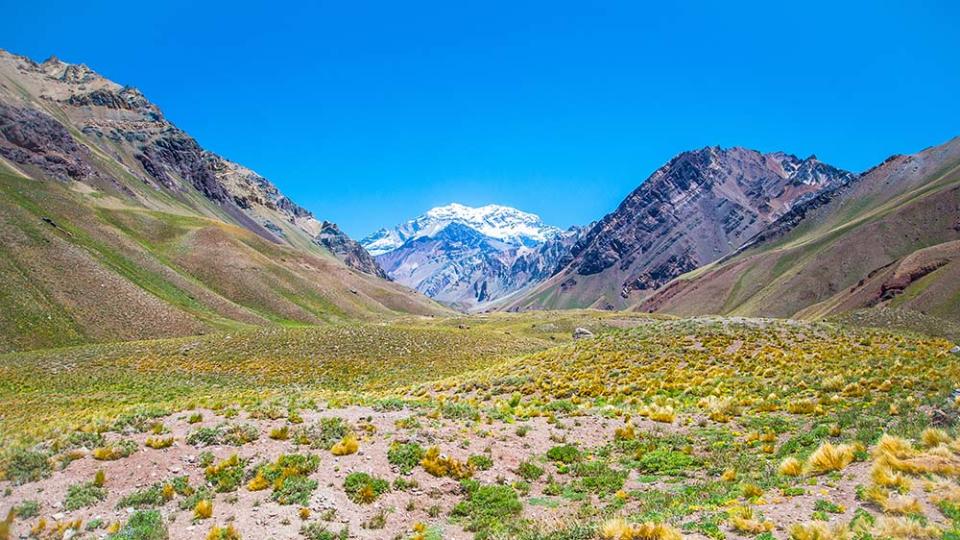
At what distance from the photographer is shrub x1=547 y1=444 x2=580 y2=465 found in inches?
698

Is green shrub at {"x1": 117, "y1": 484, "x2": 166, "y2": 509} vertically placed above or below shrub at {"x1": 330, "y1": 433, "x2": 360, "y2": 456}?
below

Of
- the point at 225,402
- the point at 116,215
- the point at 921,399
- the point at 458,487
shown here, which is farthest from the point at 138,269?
the point at 921,399

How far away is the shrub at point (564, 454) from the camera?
17734 millimetres

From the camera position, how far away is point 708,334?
4031cm

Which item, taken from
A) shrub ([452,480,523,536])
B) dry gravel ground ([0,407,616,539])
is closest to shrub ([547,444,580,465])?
dry gravel ground ([0,407,616,539])

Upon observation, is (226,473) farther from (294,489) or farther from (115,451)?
(115,451)

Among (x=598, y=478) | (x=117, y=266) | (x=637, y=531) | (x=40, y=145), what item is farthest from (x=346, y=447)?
(x=40, y=145)

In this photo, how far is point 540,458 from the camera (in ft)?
58.9

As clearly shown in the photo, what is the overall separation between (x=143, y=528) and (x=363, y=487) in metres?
5.24

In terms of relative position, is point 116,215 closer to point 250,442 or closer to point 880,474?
point 250,442

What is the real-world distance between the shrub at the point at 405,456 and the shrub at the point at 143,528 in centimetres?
632

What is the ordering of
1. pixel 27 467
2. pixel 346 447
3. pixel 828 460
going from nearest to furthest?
1. pixel 828 460
2. pixel 27 467
3. pixel 346 447

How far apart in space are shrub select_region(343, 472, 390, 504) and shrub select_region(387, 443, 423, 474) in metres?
1.18

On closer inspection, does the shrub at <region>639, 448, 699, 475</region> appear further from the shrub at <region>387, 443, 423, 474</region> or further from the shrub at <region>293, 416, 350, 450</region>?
the shrub at <region>293, 416, 350, 450</region>
